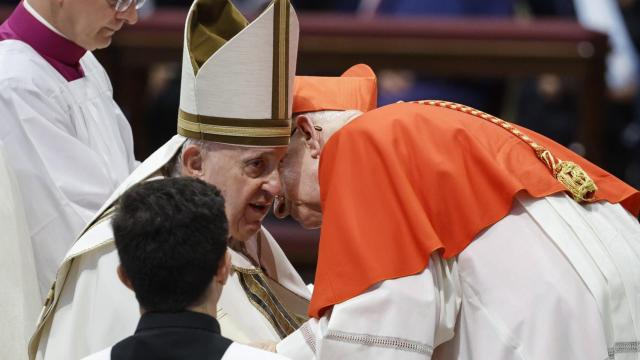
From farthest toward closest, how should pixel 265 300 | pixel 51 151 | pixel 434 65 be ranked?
pixel 434 65, pixel 51 151, pixel 265 300

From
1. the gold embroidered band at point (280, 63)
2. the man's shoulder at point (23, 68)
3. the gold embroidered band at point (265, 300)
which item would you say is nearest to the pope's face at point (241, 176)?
the gold embroidered band at point (280, 63)

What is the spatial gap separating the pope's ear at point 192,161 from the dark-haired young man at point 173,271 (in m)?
0.86

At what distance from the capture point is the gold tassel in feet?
10.3

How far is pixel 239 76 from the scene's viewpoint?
3.33 m

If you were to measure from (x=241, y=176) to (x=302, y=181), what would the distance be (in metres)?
0.18

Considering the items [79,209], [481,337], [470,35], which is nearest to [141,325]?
[481,337]

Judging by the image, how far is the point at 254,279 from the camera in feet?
11.8

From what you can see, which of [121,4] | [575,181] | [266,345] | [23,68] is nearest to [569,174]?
[575,181]

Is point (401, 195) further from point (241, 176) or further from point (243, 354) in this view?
point (243, 354)

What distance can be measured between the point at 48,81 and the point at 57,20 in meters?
0.20

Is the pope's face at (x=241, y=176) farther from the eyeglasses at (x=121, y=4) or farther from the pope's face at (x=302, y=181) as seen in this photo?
the eyeglasses at (x=121, y=4)

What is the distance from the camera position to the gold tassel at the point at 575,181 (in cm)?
315

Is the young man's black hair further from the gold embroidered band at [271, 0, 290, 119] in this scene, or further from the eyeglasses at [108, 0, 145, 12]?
the eyeglasses at [108, 0, 145, 12]

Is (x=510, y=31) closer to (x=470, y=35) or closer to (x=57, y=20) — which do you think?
(x=470, y=35)
